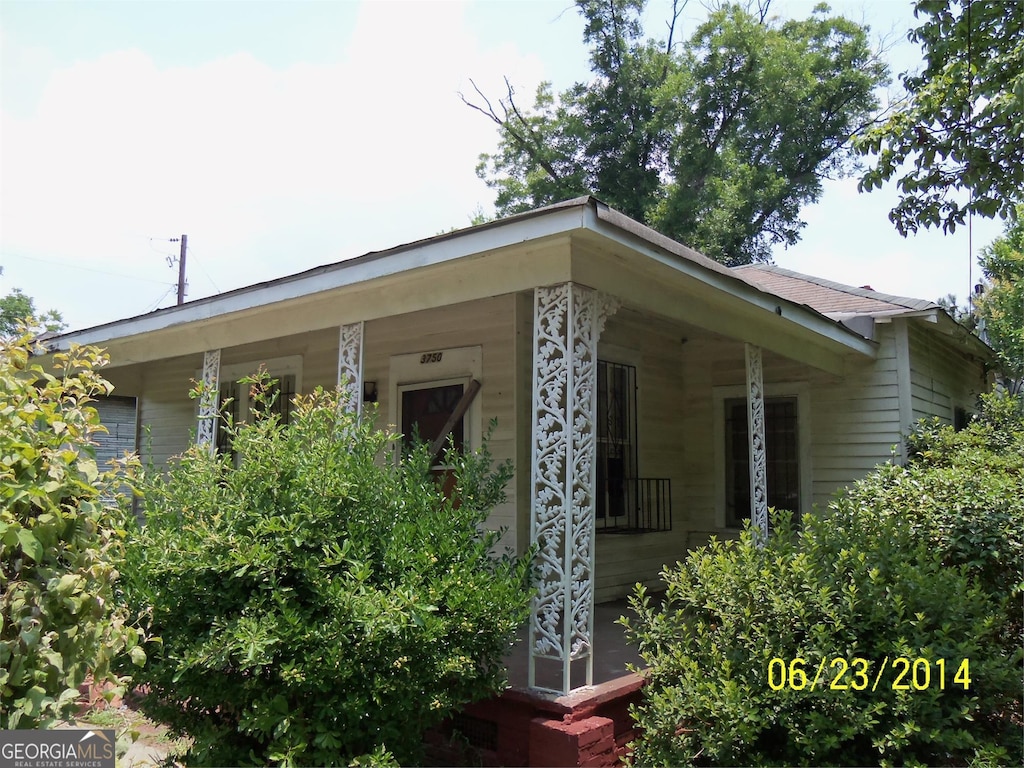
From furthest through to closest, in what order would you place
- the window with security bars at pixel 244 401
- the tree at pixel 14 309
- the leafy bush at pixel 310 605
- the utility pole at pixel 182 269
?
1. the tree at pixel 14 309
2. the utility pole at pixel 182 269
3. the window with security bars at pixel 244 401
4. the leafy bush at pixel 310 605

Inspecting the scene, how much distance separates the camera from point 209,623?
142 inches

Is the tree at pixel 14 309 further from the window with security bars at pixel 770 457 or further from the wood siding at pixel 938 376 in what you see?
the wood siding at pixel 938 376

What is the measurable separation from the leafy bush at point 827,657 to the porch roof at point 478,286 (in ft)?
5.98

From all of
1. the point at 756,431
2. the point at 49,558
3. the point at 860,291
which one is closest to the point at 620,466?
the point at 756,431

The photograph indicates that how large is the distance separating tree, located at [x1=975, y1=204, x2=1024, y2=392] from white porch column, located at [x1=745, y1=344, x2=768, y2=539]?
19.5 feet

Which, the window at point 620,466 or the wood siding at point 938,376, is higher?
the wood siding at point 938,376

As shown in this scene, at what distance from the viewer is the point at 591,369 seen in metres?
4.40

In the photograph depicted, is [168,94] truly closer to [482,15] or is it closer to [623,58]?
[482,15]

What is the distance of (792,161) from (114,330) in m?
19.8

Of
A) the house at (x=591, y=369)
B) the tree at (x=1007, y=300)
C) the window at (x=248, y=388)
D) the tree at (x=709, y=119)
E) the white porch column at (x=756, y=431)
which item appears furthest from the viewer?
the tree at (x=709, y=119)

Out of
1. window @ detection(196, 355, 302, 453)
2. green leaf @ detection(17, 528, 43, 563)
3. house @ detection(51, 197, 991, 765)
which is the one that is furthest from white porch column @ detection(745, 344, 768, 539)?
green leaf @ detection(17, 528, 43, 563)

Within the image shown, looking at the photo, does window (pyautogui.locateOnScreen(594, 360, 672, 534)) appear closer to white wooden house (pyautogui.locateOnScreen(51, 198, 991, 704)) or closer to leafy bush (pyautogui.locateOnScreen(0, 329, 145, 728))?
white wooden house (pyautogui.locateOnScreen(51, 198, 991, 704))
